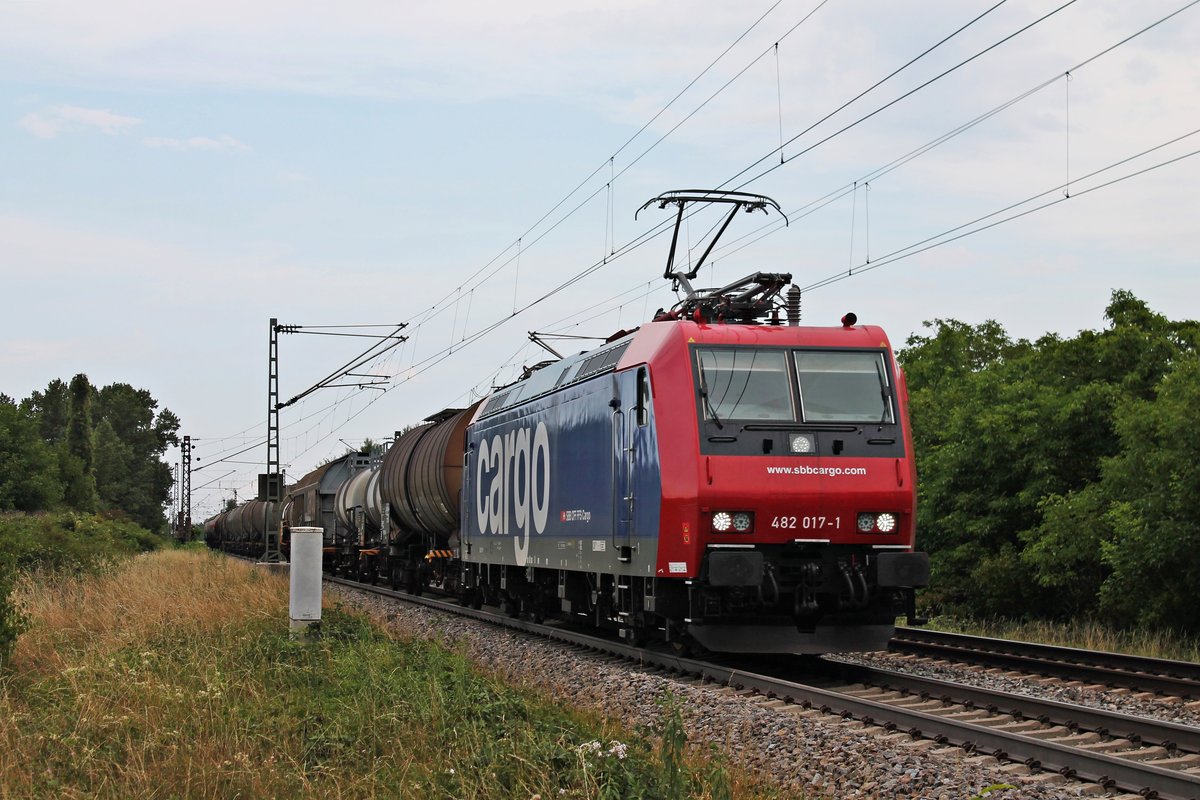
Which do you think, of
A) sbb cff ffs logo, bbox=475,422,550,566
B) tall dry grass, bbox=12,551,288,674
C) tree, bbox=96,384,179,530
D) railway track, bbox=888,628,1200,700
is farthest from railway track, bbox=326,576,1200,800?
tree, bbox=96,384,179,530

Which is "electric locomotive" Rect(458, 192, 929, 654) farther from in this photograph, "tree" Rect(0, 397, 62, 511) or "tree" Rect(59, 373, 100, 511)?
"tree" Rect(59, 373, 100, 511)

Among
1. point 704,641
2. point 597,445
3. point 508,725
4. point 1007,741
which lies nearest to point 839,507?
point 704,641

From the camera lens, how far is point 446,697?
9641 millimetres

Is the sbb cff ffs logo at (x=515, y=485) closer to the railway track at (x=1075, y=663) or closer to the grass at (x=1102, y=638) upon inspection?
the railway track at (x=1075, y=663)

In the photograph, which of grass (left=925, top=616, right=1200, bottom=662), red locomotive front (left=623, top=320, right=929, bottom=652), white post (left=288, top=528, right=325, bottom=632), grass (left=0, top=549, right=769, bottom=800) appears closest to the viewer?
grass (left=0, top=549, right=769, bottom=800)

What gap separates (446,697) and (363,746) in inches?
57.8

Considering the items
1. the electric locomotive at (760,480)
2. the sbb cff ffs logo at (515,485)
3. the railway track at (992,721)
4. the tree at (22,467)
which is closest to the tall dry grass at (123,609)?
the sbb cff ffs logo at (515,485)

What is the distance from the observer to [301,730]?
8844 mm

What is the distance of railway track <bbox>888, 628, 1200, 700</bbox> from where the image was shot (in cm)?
1159

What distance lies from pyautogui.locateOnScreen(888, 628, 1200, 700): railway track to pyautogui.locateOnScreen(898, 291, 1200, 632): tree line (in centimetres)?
428

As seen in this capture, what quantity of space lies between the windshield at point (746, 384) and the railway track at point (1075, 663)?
11.7 ft

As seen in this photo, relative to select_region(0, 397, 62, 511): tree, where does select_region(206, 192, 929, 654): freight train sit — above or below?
below

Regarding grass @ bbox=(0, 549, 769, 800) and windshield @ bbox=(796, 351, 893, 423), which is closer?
grass @ bbox=(0, 549, 769, 800)

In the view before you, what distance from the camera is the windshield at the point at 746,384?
13.1 metres
